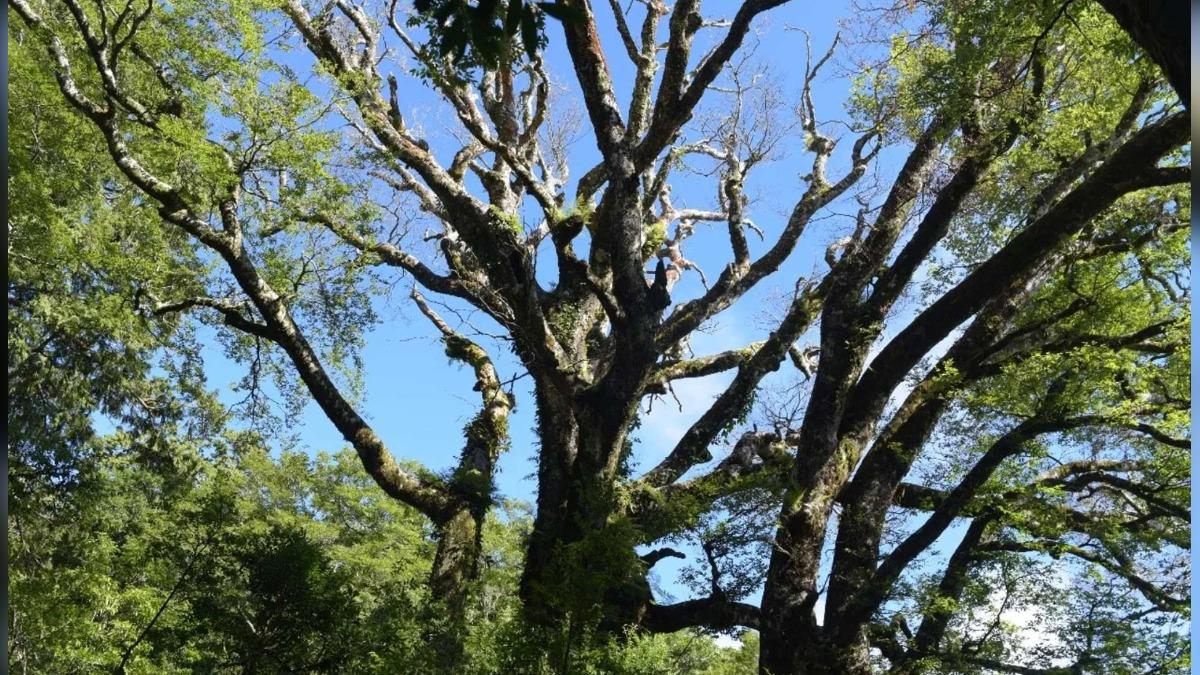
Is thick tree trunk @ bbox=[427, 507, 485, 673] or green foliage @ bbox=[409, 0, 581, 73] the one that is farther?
thick tree trunk @ bbox=[427, 507, 485, 673]

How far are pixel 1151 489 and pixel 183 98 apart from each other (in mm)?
8457

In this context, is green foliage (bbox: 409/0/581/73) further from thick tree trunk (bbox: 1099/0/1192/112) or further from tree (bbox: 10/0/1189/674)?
tree (bbox: 10/0/1189/674)

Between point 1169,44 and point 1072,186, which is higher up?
point 1072,186

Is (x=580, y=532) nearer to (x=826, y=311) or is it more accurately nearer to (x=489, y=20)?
(x=826, y=311)

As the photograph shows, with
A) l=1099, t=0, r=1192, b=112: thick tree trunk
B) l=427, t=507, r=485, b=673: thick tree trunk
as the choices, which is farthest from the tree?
l=1099, t=0, r=1192, b=112: thick tree trunk

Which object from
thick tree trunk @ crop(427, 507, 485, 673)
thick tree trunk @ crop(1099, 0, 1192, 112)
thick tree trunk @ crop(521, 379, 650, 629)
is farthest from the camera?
thick tree trunk @ crop(427, 507, 485, 673)

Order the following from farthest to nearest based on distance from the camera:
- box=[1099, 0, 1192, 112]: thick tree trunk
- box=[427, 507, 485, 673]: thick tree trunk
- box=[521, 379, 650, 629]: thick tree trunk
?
box=[427, 507, 485, 673]: thick tree trunk < box=[521, 379, 650, 629]: thick tree trunk < box=[1099, 0, 1192, 112]: thick tree trunk

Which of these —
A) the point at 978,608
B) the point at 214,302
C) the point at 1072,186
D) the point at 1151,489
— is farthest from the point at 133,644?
the point at 1072,186

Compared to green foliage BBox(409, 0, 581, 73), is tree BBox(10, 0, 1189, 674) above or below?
above

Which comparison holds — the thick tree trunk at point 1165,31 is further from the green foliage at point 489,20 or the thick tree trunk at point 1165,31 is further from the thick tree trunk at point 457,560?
the thick tree trunk at point 457,560

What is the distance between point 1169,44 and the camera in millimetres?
1864

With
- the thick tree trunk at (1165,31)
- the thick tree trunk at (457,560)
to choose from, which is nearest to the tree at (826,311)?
the thick tree trunk at (457,560)

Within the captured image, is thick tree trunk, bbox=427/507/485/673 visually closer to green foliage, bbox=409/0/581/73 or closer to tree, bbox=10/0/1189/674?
tree, bbox=10/0/1189/674

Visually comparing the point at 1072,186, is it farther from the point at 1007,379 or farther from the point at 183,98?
the point at 183,98
